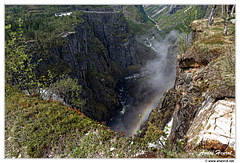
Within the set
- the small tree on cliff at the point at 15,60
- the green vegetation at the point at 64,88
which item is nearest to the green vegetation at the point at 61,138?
the small tree on cliff at the point at 15,60

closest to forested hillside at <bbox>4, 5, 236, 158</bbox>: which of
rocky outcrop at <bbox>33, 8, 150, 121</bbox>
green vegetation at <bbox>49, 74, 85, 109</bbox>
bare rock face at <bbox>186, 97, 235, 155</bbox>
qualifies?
bare rock face at <bbox>186, 97, 235, 155</bbox>

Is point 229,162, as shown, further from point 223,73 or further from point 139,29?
point 139,29

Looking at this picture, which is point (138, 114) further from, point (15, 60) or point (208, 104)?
point (15, 60)

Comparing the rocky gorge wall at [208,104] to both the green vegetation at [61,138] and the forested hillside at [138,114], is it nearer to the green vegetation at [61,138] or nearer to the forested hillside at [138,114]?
the forested hillside at [138,114]

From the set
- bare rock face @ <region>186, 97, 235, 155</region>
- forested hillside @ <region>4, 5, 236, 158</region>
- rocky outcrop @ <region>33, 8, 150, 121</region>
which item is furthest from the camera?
rocky outcrop @ <region>33, 8, 150, 121</region>

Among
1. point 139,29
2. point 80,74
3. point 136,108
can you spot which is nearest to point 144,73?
point 136,108

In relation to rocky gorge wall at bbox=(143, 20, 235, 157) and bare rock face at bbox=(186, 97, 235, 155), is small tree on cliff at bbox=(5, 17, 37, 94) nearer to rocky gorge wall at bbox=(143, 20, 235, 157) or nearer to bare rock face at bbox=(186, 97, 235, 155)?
rocky gorge wall at bbox=(143, 20, 235, 157)

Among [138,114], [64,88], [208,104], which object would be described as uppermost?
[208,104]

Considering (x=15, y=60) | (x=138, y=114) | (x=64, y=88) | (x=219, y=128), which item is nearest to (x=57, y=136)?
(x=219, y=128)
